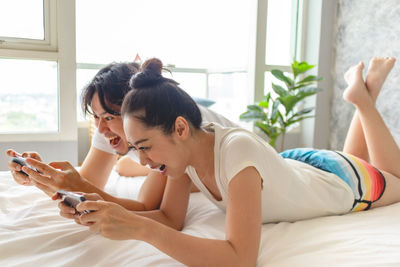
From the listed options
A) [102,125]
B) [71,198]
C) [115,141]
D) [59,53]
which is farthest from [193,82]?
[71,198]

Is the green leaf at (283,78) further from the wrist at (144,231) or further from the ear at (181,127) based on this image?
the wrist at (144,231)

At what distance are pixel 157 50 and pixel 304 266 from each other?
130 inches

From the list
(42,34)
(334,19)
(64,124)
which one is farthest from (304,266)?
(334,19)

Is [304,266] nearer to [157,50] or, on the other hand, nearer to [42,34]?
[42,34]

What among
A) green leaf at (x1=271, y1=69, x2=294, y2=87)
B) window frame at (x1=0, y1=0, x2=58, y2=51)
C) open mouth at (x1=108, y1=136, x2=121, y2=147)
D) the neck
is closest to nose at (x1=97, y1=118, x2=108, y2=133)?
open mouth at (x1=108, y1=136, x2=121, y2=147)

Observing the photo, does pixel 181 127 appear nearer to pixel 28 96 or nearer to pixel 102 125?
pixel 102 125

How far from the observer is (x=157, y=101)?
0.90 meters

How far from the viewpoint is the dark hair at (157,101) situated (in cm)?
89

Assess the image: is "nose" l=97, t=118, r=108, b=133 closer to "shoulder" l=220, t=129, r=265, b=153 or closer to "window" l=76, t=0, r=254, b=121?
"shoulder" l=220, t=129, r=265, b=153

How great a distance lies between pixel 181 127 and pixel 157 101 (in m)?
0.09

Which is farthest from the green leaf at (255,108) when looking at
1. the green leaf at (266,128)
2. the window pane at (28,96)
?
the window pane at (28,96)

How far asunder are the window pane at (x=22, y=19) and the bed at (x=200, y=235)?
1.71m

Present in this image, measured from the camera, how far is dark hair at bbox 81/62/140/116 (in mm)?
1242

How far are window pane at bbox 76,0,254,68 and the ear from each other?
8.99 ft
